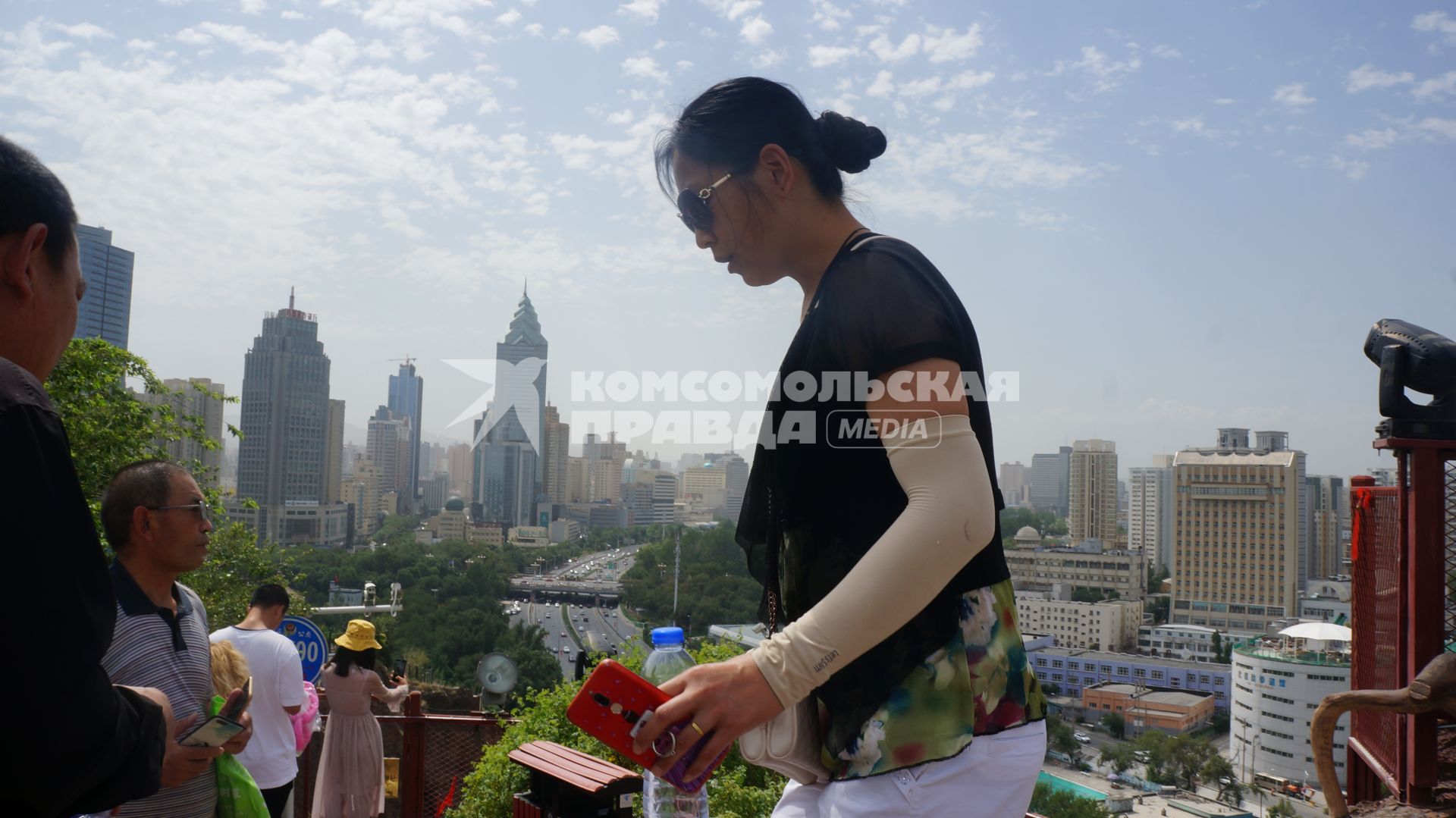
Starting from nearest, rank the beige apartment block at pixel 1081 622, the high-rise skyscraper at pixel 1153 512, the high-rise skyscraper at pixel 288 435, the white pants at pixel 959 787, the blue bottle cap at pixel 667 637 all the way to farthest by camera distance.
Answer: the white pants at pixel 959 787 → the blue bottle cap at pixel 667 637 → the high-rise skyscraper at pixel 288 435 → the beige apartment block at pixel 1081 622 → the high-rise skyscraper at pixel 1153 512

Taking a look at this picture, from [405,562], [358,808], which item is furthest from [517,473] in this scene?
[358,808]

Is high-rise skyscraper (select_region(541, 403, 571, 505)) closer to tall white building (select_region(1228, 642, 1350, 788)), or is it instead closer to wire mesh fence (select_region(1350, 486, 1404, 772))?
tall white building (select_region(1228, 642, 1350, 788))

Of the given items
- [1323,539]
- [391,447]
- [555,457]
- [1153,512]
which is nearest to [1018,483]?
[1153,512]

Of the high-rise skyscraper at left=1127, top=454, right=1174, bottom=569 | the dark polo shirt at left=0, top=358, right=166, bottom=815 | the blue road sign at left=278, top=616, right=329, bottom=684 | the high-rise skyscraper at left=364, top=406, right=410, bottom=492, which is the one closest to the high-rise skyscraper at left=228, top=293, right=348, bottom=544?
the high-rise skyscraper at left=364, top=406, right=410, bottom=492

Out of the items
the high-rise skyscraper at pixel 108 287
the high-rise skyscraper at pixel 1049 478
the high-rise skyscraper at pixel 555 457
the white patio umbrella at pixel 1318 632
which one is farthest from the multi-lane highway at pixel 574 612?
the high-rise skyscraper at pixel 1049 478

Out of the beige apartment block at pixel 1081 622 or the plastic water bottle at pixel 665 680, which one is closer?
the plastic water bottle at pixel 665 680

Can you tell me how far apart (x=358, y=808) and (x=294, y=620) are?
4.36 ft

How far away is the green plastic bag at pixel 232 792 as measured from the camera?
187 centimetres

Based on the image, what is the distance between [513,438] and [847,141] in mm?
56550

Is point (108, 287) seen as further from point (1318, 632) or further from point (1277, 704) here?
point (1277, 704)

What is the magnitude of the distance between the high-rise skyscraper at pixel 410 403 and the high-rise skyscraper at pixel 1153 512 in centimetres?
5141

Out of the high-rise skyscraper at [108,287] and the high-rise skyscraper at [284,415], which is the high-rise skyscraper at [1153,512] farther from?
the high-rise skyscraper at [108,287]

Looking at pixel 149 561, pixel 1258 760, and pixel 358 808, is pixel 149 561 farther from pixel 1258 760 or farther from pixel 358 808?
pixel 1258 760

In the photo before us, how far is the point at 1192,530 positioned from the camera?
167 feet
